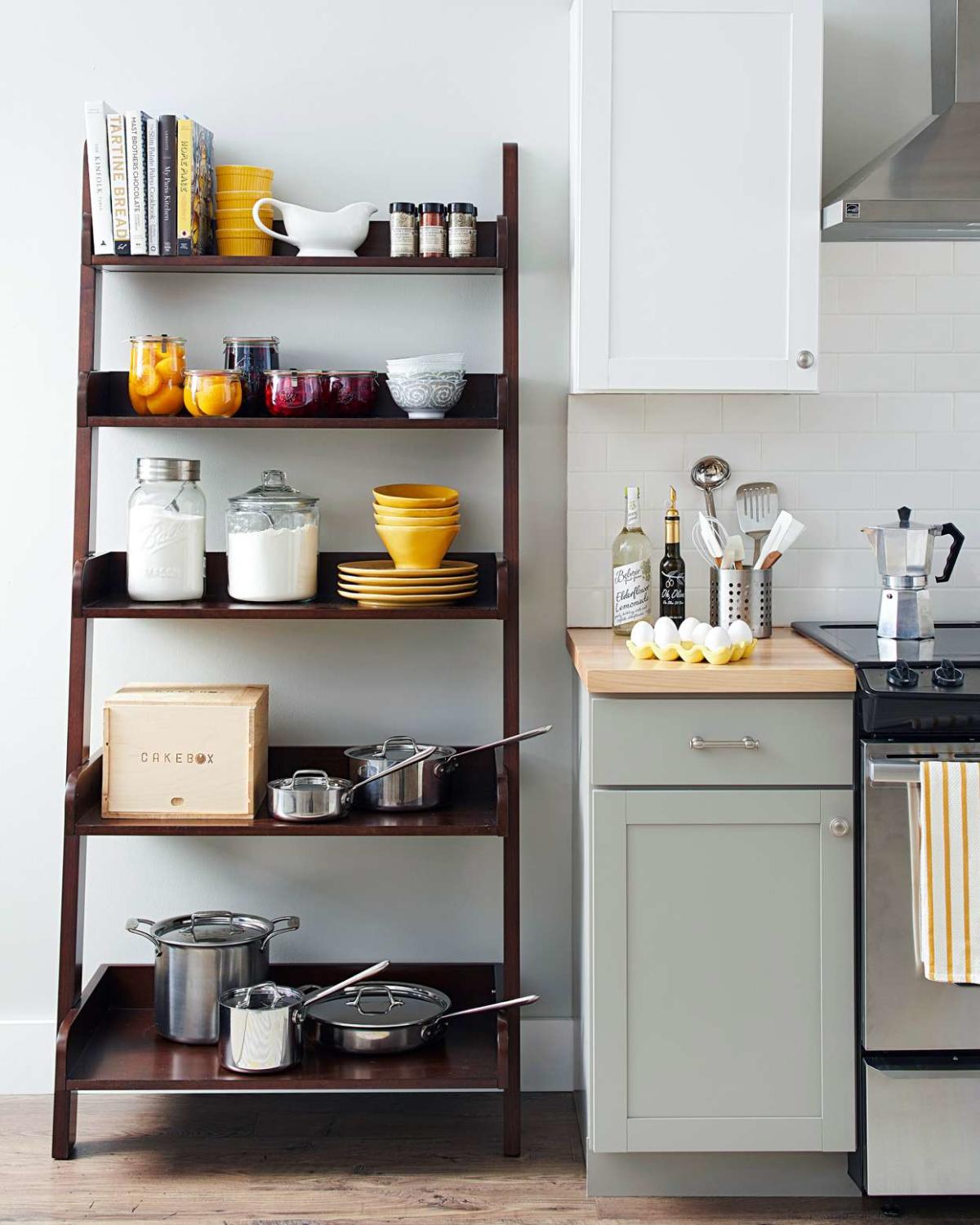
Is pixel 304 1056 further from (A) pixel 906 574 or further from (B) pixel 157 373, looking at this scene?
(A) pixel 906 574

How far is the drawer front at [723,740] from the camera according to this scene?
7.80 ft

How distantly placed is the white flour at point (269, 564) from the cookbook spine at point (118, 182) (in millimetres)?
616

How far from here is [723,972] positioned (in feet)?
7.88

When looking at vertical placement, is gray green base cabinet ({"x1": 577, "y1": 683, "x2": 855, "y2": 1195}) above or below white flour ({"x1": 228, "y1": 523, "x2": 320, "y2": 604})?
below

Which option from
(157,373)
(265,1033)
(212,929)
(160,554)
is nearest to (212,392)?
(157,373)

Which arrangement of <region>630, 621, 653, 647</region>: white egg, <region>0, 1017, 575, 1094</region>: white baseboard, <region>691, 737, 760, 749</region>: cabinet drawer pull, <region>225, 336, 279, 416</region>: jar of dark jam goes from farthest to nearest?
<region>0, 1017, 575, 1094</region>: white baseboard < <region>225, 336, 279, 416</region>: jar of dark jam < <region>630, 621, 653, 647</region>: white egg < <region>691, 737, 760, 749</region>: cabinet drawer pull

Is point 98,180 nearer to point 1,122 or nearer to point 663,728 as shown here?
point 1,122

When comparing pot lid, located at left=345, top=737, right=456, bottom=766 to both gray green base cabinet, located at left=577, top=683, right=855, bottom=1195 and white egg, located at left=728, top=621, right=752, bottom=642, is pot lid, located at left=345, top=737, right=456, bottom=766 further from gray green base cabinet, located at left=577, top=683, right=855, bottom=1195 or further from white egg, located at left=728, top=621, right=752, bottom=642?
white egg, located at left=728, top=621, right=752, bottom=642

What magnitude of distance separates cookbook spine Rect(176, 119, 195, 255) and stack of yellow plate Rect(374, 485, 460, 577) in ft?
2.05

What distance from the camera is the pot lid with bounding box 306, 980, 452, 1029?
2652 millimetres

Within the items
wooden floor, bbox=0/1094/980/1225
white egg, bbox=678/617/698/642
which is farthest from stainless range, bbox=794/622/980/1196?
white egg, bbox=678/617/698/642

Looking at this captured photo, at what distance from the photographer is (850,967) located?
2.40 meters

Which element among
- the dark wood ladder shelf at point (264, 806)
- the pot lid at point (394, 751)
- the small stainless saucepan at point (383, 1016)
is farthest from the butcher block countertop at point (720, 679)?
the small stainless saucepan at point (383, 1016)

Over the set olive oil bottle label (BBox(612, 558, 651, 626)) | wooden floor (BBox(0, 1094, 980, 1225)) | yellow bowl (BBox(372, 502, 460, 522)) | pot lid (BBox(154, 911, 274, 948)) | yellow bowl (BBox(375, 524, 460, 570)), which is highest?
yellow bowl (BBox(372, 502, 460, 522))
